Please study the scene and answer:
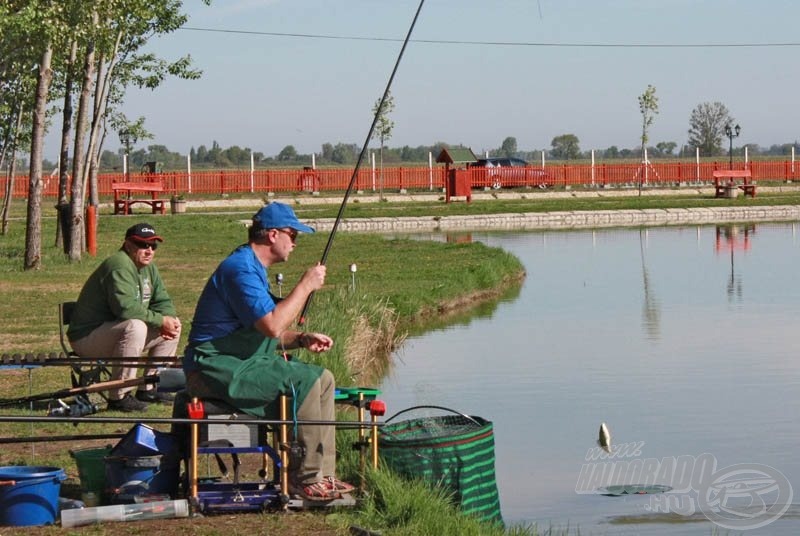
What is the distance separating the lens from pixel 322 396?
288 inches

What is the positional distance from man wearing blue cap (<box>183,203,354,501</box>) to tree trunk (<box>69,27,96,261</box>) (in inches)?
651

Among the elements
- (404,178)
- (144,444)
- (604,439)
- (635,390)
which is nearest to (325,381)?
(144,444)

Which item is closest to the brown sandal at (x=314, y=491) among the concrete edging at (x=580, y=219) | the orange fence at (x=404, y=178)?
the concrete edging at (x=580, y=219)

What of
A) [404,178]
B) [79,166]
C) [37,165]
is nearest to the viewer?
[37,165]

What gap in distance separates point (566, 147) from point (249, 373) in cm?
12216

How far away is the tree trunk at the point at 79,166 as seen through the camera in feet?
76.8

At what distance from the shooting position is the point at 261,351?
7.32 m

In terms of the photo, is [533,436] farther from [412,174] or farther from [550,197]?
[412,174]

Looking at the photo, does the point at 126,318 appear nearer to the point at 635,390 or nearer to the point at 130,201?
the point at 635,390

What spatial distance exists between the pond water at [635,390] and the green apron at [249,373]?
2.01 meters

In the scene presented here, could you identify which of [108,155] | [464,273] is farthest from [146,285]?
[108,155]

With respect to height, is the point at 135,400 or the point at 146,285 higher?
the point at 146,285

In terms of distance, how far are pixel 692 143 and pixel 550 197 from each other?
63.5 m

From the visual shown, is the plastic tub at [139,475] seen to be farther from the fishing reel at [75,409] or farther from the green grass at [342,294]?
the fishing reel at [75,409]
